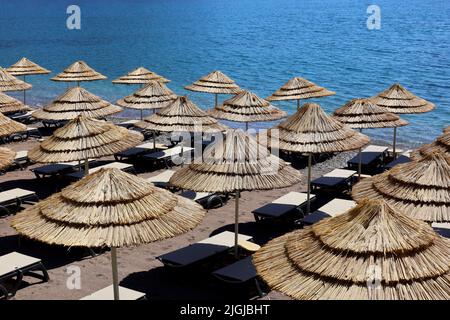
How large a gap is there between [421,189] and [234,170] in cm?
343

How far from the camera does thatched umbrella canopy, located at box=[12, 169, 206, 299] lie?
7984mm

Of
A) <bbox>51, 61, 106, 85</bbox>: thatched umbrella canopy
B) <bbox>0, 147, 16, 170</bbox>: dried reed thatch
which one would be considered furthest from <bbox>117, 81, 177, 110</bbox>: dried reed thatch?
<bbox>0, 147, 16, 170</bbox>: dried reed thatch

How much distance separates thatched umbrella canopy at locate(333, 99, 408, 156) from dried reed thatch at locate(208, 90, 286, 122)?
9.39ft

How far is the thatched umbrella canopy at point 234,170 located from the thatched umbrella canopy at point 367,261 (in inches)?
146

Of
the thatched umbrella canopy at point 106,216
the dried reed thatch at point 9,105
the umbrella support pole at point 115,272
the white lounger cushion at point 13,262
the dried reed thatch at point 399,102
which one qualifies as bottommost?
the white lounger cushion at point 13,262

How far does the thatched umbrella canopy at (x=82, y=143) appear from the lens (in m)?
13.8

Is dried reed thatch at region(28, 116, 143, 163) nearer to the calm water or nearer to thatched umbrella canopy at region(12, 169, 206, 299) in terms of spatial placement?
thatched umbrella canopy at region(12, 169, 206, 299)

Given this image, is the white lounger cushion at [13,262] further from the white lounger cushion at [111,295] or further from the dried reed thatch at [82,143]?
the dried reed thatch at [82,143]

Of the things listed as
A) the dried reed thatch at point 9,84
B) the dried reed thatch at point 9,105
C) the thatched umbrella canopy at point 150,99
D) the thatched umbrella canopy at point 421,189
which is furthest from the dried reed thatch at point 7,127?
the dried reed thatch at point 9,84

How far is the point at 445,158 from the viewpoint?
30.6 feet

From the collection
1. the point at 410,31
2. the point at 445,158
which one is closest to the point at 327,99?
the point at 445,158

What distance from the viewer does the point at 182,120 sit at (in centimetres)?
1717
